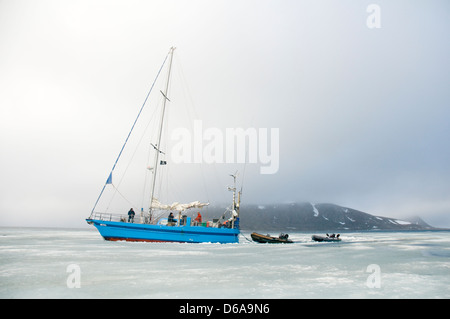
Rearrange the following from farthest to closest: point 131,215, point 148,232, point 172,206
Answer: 1. point 172,206
2. point 131,215
3. point 148,232

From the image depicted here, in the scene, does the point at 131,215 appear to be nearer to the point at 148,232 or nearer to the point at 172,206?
the point at 148,232

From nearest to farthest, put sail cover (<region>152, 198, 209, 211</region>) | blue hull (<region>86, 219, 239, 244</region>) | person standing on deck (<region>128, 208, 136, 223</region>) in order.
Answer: blue hull (<region>86, 219, 239, 244</region>), person standing on deck (<region>128, 208, 136, 223</region>), sail cover (<region>152, 198, 209, 211</region>)

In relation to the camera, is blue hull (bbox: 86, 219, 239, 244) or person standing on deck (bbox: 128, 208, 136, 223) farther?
person standing on deck (bbox: 128, 208, 136, 223)

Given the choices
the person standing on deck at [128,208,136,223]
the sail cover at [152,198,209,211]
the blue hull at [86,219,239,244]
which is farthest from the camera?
the sail cover at [152,198,209,211]

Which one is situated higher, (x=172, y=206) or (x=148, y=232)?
(x=172, y=206)

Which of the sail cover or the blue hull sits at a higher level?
the sail cover

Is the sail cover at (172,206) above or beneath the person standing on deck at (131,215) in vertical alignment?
above

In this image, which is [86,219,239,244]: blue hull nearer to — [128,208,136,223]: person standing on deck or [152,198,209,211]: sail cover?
[128,208,136,223]: person standing on deck

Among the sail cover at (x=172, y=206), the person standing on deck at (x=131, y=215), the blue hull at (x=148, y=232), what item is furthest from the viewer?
the sail cover at (x=172, y=206)

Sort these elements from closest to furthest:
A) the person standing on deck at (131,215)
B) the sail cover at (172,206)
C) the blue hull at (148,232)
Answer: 1. the blue hull at (148,232)
2. the person standing on deck at (131,215)
3. the sail cover at (172,206)

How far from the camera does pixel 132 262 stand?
16.6m

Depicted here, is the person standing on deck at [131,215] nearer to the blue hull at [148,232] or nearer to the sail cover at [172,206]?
the blue hull at [148,232]

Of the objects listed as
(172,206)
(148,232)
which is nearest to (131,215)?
(148,232)
